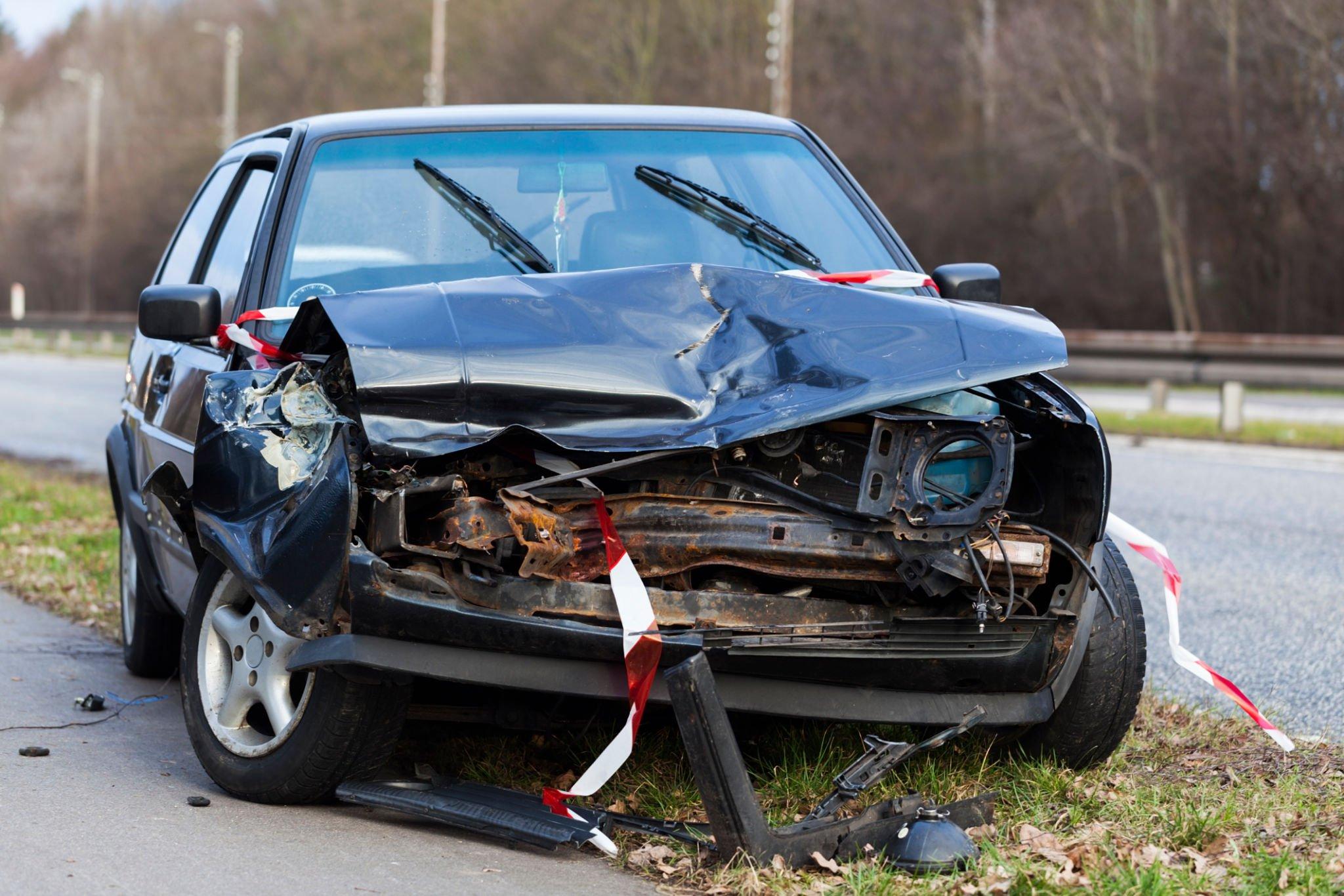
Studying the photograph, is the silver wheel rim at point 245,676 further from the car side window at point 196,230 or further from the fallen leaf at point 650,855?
the car side window at point 196,230

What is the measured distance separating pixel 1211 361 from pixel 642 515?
19.4 m

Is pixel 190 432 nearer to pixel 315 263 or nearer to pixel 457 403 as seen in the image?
pixel 315 263

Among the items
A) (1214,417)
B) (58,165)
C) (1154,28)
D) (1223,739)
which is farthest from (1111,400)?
(58,165)

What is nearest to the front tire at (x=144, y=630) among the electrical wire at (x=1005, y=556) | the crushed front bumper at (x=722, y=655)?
the crushed front bumper at (x=722, y=655)

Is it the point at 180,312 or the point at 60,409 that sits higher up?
the point at 180,312

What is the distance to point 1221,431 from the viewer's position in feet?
52.7

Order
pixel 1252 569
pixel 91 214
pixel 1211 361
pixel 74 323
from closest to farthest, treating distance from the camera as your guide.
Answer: pixel 1252 569, pixel 1211 361, pixel 74 323, pixel 91 214

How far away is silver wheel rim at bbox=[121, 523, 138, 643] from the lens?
18.5ft

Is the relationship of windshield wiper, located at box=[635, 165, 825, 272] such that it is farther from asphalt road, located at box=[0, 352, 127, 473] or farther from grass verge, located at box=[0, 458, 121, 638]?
asphalt road, located at box=[0, 352, 127, 473]

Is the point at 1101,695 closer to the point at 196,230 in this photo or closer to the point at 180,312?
the point at 180,312

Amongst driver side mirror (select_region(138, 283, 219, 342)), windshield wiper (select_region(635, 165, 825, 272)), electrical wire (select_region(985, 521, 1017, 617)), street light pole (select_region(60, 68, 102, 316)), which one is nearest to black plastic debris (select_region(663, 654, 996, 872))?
electrical wire (select_region(985, 521, 1017, 617))

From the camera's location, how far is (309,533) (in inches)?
136

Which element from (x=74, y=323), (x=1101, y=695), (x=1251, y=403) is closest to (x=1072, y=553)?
(x=1101, y=695)

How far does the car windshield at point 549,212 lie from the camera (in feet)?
14.8
